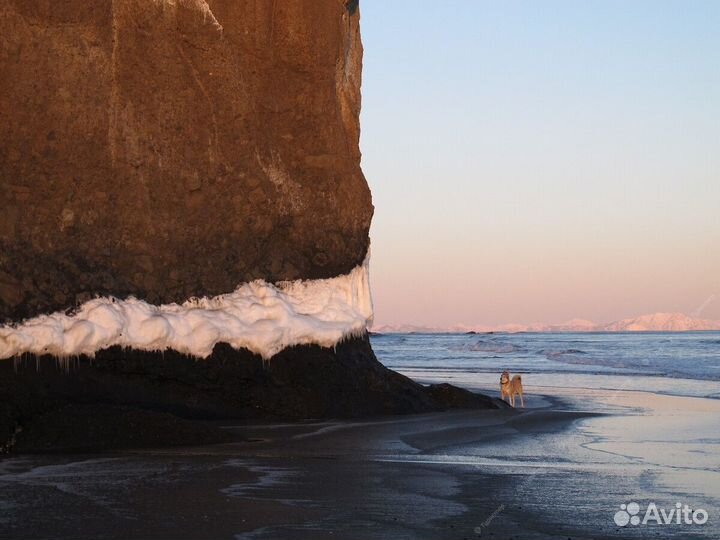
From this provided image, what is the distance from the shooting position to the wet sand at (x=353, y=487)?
24.2ft

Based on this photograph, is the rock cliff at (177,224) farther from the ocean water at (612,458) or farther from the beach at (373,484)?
the ocean water at (612,458)

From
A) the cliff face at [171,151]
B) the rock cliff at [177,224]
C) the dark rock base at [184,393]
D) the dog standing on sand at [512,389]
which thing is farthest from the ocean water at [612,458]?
the cliff face at [171,151]

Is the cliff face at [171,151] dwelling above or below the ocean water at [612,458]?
above

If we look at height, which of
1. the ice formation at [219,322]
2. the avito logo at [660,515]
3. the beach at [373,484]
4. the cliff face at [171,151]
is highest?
the cliff face at [171,151]

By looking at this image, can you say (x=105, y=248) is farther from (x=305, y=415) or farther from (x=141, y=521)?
(x=141, y=521)

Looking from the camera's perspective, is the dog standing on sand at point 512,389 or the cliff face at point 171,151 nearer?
the cliff face at point 171,151

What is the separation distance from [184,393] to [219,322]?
1.13 meters

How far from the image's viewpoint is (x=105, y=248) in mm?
14602

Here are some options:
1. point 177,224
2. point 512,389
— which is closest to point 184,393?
point 177,224

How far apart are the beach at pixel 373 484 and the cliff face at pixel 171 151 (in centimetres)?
290

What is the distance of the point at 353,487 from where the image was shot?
30.2 feet

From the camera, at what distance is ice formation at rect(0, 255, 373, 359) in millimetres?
13555

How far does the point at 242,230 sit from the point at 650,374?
2128 centimetres

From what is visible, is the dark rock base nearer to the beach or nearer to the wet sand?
the beach
